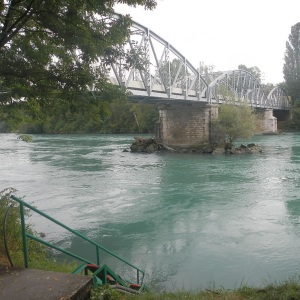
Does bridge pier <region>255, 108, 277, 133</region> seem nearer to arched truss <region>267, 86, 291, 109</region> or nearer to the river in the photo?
arched truss <region>267, 86, 291, 109</region>

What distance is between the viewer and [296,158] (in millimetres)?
27047

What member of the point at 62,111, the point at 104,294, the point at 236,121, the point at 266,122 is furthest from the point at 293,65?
the point at 104,294

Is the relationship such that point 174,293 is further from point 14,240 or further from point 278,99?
point 278,99

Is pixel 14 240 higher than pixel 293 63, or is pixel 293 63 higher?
pixel 293 63

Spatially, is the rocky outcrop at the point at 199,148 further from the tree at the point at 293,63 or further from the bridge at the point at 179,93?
the tree at the point at 293,63

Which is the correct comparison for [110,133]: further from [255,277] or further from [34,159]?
[255,277]

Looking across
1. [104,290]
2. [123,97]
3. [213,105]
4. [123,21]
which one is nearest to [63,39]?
[123,21]

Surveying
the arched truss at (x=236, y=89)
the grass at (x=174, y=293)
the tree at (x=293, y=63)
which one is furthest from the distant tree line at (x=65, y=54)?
the tree at (x=293, y=63)

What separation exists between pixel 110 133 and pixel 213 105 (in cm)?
3955

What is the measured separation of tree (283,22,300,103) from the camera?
244 ft

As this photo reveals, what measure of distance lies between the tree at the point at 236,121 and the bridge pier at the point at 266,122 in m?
26.5

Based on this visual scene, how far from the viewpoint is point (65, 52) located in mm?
7273

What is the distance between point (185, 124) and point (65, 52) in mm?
31780

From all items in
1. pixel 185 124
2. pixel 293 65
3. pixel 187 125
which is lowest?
pixel 187 125
